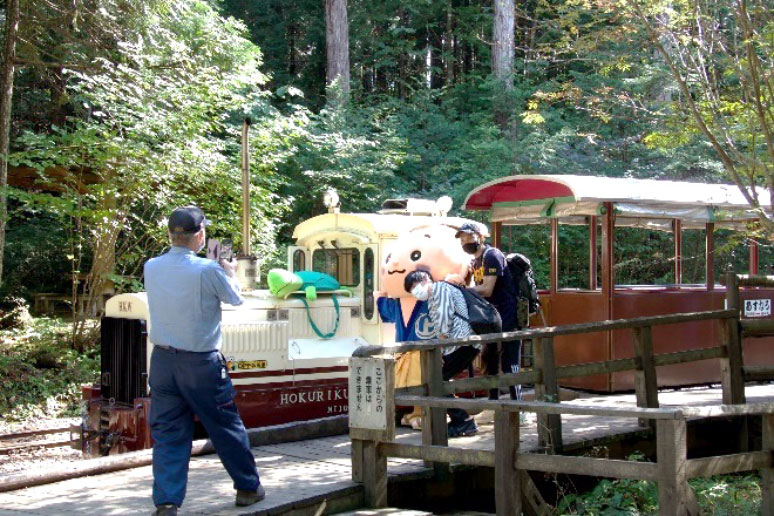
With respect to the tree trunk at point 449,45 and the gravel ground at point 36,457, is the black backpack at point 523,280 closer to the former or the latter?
the gravel ground at point 36,457

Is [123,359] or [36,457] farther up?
[123,359]

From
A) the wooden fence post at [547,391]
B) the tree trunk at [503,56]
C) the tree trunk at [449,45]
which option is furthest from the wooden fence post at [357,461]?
the tree trunk at [449,45]

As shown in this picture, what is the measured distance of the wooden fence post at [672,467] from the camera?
5.46m

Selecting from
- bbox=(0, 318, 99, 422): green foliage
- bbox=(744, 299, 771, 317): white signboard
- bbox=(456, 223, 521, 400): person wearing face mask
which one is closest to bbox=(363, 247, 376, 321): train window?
bbox=(456, 223, 521, 400): person wearing face mask

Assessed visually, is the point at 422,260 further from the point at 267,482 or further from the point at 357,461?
the point at 267,482

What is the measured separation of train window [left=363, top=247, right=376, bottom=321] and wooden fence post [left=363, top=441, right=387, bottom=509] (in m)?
3.11

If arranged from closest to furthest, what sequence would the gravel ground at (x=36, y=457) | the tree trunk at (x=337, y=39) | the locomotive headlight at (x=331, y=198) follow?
the locomotive headlight at (x=331, y=198)
the gravel ground at (x=36, y=457)
the tree trunk at (x=337, y=39)

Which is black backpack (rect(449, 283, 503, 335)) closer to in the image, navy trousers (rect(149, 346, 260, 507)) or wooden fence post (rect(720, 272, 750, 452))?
wooden fence post (rect(720, 272, 750, 452))

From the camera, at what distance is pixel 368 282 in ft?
31.7

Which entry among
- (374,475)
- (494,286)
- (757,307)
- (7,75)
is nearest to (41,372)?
(7,75)

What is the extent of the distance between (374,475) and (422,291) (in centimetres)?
206

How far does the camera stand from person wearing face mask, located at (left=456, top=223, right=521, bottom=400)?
28.3 ft

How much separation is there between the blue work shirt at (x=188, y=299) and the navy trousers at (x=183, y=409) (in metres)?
0.09

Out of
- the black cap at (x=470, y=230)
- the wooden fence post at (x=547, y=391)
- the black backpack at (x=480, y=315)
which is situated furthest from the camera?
the black cap at (x=470, y=230)
